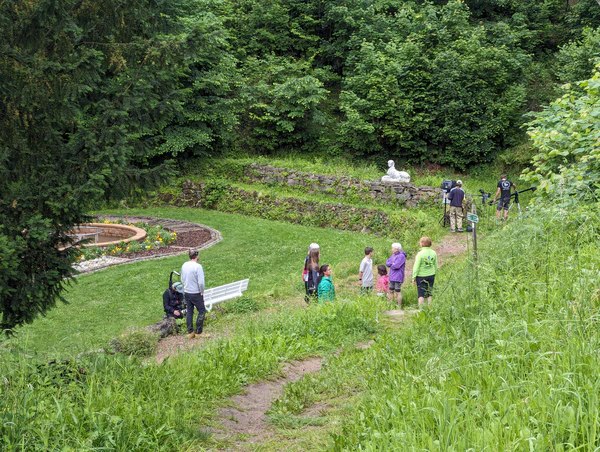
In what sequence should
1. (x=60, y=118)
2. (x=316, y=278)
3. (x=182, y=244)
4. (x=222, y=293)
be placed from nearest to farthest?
(x=60, y=118) < (x=316, y=278) < (x=222, y=293) < (x=182, y=244)

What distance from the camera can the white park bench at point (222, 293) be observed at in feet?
39.8

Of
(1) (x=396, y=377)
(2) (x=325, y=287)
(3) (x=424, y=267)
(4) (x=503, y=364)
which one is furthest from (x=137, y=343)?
(4) (x=503, y=364)

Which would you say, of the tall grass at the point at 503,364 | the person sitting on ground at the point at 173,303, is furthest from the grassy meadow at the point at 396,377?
the person sitting on ground at the point at 173,303

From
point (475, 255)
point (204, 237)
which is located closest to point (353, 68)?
point (204, 237)

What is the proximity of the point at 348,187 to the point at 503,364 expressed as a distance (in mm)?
17964

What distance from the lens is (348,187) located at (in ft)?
71.1

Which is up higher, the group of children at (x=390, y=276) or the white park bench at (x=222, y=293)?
the group of children at (x=390, y=276)

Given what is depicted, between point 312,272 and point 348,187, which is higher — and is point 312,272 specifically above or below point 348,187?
below

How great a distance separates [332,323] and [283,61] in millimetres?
23109

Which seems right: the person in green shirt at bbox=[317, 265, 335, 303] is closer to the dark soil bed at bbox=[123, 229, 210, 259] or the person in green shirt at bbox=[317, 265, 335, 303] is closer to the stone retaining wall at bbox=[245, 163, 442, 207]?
the dark soil bed at bbox=[123, 229, 210, 259]

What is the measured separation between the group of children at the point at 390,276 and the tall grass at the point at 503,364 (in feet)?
11.5

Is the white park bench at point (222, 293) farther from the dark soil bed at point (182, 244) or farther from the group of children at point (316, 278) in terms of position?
the dark soil bed at point (182, 244)

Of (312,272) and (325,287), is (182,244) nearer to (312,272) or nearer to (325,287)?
(312,272)

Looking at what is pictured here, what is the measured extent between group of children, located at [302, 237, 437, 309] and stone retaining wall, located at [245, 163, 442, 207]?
9778 millimetres
